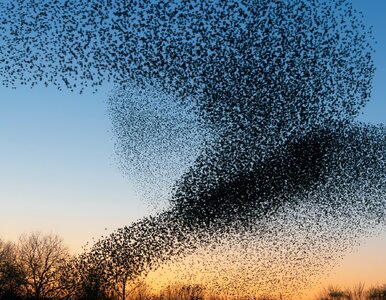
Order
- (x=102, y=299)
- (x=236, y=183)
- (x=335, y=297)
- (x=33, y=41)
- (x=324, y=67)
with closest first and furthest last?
(x=335, y=297), (x=33, y=41), (x=324, y=67), (x=236, y=183), (x=102, y=299)

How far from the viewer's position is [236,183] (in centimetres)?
2878

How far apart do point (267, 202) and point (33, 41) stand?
15616 millimetres

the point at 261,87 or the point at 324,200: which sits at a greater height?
the point at 261,87

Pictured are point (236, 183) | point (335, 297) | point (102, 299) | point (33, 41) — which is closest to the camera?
point (335, 297)

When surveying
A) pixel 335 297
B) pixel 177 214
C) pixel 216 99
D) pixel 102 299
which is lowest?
pixel 335 297

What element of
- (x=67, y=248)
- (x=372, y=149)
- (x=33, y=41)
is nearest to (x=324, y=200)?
(x=372, y=149)

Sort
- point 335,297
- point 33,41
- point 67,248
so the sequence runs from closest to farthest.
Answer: point 335,297 → point 33,41 → point 67,248

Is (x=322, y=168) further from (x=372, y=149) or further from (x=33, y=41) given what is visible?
(x=33, y=41)

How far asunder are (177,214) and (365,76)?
13252mm

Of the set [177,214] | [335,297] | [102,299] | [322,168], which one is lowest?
[335,297]

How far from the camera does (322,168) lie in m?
29.5

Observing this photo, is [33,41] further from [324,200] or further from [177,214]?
[324,200]

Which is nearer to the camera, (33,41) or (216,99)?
(33,41)

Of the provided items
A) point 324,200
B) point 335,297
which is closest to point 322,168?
point 324,200
